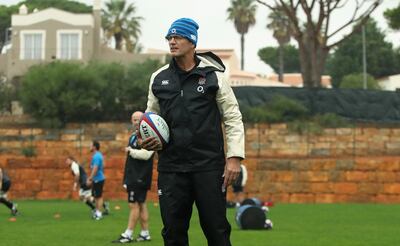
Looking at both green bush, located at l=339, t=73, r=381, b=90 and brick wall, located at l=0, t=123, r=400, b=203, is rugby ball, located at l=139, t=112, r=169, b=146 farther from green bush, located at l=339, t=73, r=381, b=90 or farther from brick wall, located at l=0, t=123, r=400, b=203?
green bush, located at l=339, t=73, r=381, b=90

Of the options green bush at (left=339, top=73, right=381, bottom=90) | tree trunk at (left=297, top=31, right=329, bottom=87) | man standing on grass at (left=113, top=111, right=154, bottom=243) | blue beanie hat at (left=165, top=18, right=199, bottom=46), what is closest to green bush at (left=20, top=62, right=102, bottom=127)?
tree trunk at (left=297, top=31, right=329, bottom=87)

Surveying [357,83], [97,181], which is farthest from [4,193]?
[357,83]

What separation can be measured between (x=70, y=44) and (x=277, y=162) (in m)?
26.1

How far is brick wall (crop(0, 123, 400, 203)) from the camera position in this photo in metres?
27.0

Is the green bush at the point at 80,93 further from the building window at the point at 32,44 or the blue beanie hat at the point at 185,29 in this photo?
the blue beanie hat at the point at 185,29

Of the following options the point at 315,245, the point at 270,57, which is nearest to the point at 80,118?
the point at 315,245

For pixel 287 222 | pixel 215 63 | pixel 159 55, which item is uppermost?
pixel 159 55

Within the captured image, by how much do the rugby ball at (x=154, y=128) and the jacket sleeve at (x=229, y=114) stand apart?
454mm

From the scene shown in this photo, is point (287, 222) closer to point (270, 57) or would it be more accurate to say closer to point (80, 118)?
point (80, 118)

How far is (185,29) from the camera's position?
6531 millimetres

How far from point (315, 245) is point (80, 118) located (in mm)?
23855

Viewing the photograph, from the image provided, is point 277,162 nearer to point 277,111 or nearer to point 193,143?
point 277,111

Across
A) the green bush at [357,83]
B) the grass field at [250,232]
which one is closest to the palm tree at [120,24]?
the green bush at [357,83]

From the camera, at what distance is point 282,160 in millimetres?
28094
